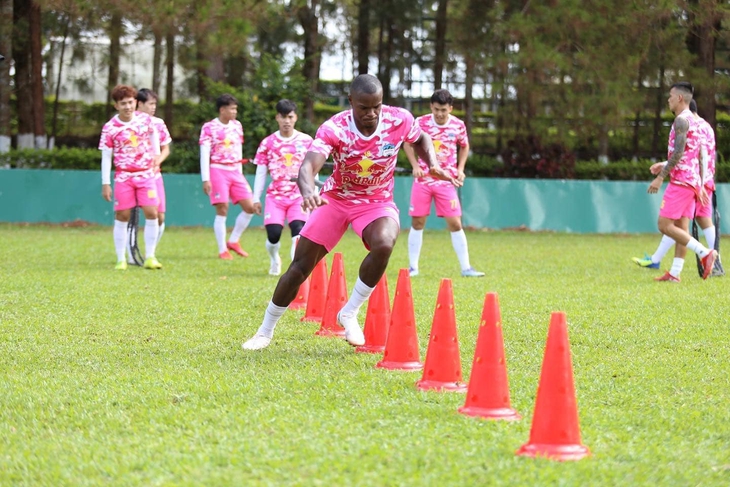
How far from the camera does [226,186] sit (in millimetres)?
14352

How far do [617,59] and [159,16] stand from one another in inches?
406

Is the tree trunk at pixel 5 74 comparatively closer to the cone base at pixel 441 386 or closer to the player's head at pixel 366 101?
the player's head at pixel 366 101

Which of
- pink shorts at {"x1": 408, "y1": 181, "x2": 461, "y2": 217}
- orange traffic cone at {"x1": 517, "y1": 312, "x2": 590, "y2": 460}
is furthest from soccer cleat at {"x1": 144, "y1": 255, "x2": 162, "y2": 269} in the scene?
orange traffic cone at {"x1": 517, "y1": 312, "x2": 590, "y2": 460}

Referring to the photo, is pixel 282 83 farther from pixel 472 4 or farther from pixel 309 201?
pixel 309 201

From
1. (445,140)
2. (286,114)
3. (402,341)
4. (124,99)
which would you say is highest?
(124,99)

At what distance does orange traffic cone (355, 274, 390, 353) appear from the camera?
6.93 metres

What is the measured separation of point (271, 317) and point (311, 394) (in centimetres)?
161

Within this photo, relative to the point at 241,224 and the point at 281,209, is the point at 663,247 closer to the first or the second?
the point at 281,209

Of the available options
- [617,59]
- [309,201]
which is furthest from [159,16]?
[309,201]

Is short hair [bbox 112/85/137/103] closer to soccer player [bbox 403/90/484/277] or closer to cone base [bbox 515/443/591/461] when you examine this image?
soccer player [bbox 403/90/484/277]

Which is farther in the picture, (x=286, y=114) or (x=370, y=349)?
(x=286, y=114)

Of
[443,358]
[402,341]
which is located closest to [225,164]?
[402,341]

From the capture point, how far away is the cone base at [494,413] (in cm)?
482

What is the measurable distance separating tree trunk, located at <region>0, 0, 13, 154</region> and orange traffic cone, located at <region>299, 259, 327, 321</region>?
18.1m
